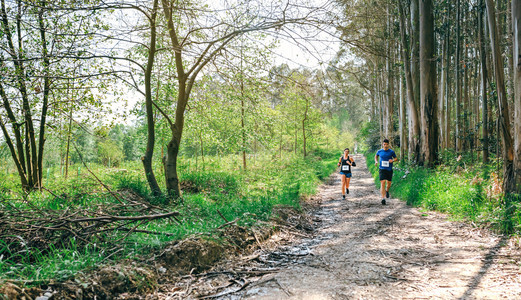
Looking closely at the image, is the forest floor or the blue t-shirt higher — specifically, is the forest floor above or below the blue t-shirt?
below

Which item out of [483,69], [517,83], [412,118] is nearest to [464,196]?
[517,83]

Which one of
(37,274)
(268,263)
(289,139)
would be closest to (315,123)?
(289,139)

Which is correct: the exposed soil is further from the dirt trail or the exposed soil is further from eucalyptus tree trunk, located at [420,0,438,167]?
eucalyptus tree trunk, located at [420,0,438,167]

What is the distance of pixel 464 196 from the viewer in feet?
23.1

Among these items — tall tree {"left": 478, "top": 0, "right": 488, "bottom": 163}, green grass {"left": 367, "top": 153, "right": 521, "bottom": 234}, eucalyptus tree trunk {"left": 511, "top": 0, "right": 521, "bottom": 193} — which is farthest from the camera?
tall tree {"left": 478, "top": 0, "right": 488, "bottom": 163}

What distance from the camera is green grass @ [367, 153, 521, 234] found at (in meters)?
5.29

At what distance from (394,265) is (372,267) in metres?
0.33

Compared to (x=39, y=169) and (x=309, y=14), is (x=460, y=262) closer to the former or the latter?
(x=309, y=14)

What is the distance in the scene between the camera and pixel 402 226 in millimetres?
6406

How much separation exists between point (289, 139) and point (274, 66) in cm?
2632

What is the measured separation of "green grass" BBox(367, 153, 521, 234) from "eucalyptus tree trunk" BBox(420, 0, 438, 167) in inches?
40.0

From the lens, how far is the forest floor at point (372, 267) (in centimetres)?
332

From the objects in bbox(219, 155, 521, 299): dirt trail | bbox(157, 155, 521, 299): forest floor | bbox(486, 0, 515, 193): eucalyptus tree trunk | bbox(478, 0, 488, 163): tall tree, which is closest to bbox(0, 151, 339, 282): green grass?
bbox(157, 155, 521, 299): forest floor

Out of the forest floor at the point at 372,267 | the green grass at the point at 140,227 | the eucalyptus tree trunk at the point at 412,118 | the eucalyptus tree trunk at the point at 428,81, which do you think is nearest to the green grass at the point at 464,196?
the forest floor at the point at 372,267
